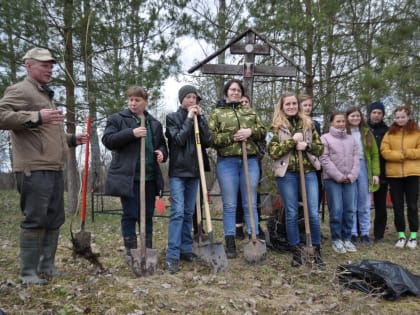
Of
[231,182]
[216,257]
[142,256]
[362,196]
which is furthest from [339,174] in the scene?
[142,256]

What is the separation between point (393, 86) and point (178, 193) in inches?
187

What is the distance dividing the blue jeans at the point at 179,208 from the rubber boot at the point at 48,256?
1.15 meters

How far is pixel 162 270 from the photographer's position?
164 inches

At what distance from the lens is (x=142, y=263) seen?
3824 millimetres

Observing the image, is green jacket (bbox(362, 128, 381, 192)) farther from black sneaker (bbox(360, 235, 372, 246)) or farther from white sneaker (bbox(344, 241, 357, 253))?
white sneaker (bbox(344, 241, 357, 253))

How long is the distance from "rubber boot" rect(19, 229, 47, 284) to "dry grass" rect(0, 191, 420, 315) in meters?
0.10

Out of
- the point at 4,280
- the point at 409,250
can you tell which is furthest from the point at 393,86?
the point at 4,280

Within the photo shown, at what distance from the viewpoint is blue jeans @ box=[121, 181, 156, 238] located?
420 cm

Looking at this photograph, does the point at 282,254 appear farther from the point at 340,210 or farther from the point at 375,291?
the point at 375,291

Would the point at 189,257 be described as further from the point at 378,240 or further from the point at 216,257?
the point at 378,240

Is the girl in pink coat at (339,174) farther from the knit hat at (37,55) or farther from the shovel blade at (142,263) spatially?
the knit hat at (37,55)

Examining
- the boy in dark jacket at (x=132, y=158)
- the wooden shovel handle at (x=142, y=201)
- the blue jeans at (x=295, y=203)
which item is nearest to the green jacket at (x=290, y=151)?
the blue jeans at (x=295, y=203)

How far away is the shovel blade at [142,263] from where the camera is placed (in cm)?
382

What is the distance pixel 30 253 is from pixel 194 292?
1589mm
